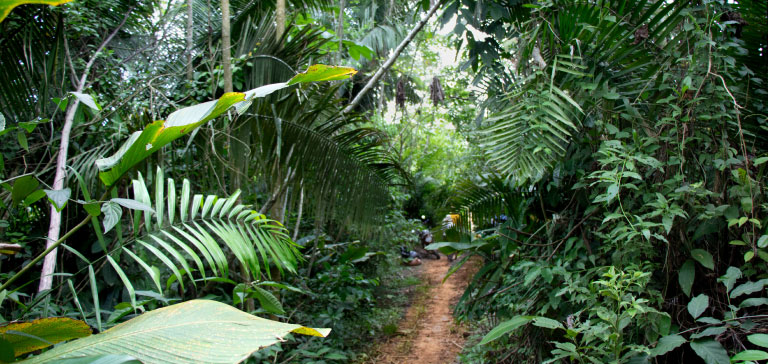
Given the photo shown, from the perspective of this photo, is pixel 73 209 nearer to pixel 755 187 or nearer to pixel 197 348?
pixel 197 348

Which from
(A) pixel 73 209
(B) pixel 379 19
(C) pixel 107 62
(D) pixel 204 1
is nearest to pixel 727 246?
(A) pixel 73 209

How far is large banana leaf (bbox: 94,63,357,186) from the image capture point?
0.98m

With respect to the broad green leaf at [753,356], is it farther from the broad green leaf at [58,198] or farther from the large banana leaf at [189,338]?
the broad green leaf at [58,198]

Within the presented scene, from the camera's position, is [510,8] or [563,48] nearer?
[563,48]

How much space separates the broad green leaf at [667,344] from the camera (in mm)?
1626

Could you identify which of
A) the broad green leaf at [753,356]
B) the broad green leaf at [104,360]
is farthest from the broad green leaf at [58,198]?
the broad green leaf at [753,356]

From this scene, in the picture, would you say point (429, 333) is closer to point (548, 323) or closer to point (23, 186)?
point (548, 323)

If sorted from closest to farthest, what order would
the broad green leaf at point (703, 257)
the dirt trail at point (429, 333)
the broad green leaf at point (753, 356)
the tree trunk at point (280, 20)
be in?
the broad green leaf at point (753, 356) → the broad green leaf at point (703, 257) → the tree trunk at point (280, 20) → the dirt trail at point (429, 333)

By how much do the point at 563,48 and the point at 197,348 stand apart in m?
2.01

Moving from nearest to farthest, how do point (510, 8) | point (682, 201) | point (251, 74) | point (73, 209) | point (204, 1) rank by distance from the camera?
point (682, 201) < point (73, 209) < point (510, 8) < point (251, 74) < point (204, 1)

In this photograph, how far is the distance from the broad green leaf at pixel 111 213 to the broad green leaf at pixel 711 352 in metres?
1.91

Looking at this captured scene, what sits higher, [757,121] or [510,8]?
[510,8]

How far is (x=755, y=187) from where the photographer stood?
1682mm

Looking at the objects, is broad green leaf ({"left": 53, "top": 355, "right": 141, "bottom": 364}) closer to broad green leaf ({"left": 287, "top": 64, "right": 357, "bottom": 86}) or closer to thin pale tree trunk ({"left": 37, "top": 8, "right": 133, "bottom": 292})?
broad green leaf ({"left": 287, "top": 64, "right": 357, "bottom": 86})
